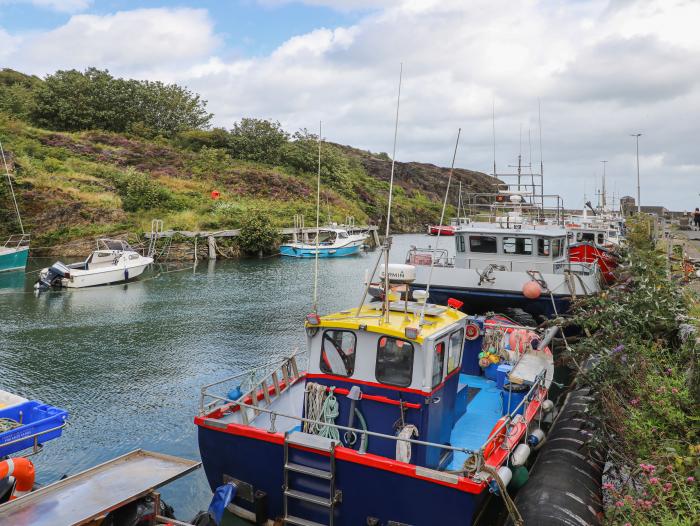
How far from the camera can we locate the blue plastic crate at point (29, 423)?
823 centimetres

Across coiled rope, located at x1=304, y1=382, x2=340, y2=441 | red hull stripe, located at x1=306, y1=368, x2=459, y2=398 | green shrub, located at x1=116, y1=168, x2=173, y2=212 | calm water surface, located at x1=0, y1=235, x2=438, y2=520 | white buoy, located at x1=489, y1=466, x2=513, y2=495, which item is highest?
green shrub, located at x1=116, y1=168, x2=173, y2=212

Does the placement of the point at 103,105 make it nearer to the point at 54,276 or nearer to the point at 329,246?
the point at 329,246

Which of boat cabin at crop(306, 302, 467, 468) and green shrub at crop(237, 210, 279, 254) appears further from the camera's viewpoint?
green shrub at crop(237, 210, 279, 254)

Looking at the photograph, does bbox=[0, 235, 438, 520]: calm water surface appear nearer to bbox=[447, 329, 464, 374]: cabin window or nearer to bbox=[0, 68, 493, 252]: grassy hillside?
bbox=[447, 329, 464, 374]: cabin window

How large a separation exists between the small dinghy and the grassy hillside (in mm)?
11180

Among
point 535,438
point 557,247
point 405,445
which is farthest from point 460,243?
point 405,445

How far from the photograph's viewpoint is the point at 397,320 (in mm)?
8367

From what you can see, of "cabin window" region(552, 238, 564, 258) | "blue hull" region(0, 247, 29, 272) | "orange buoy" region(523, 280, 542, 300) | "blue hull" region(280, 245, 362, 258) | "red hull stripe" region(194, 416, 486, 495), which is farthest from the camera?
"blue hull" region(280, 245, 362, 258)

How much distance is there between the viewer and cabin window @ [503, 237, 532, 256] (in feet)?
67.2

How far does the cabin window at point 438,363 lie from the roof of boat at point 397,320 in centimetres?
23

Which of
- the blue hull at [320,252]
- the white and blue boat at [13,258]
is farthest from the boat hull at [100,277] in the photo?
the blue hull at [320,252]

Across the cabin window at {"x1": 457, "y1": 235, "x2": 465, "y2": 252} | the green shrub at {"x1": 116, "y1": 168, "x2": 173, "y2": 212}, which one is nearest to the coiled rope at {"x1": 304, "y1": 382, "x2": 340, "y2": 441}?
the cabin window at {"x1": 457, "y1": 235, "x2": 465, "y2": 252}

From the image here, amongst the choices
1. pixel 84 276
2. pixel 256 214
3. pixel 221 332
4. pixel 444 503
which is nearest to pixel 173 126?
pixel 256 214

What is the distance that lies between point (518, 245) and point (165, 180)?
4226cm
